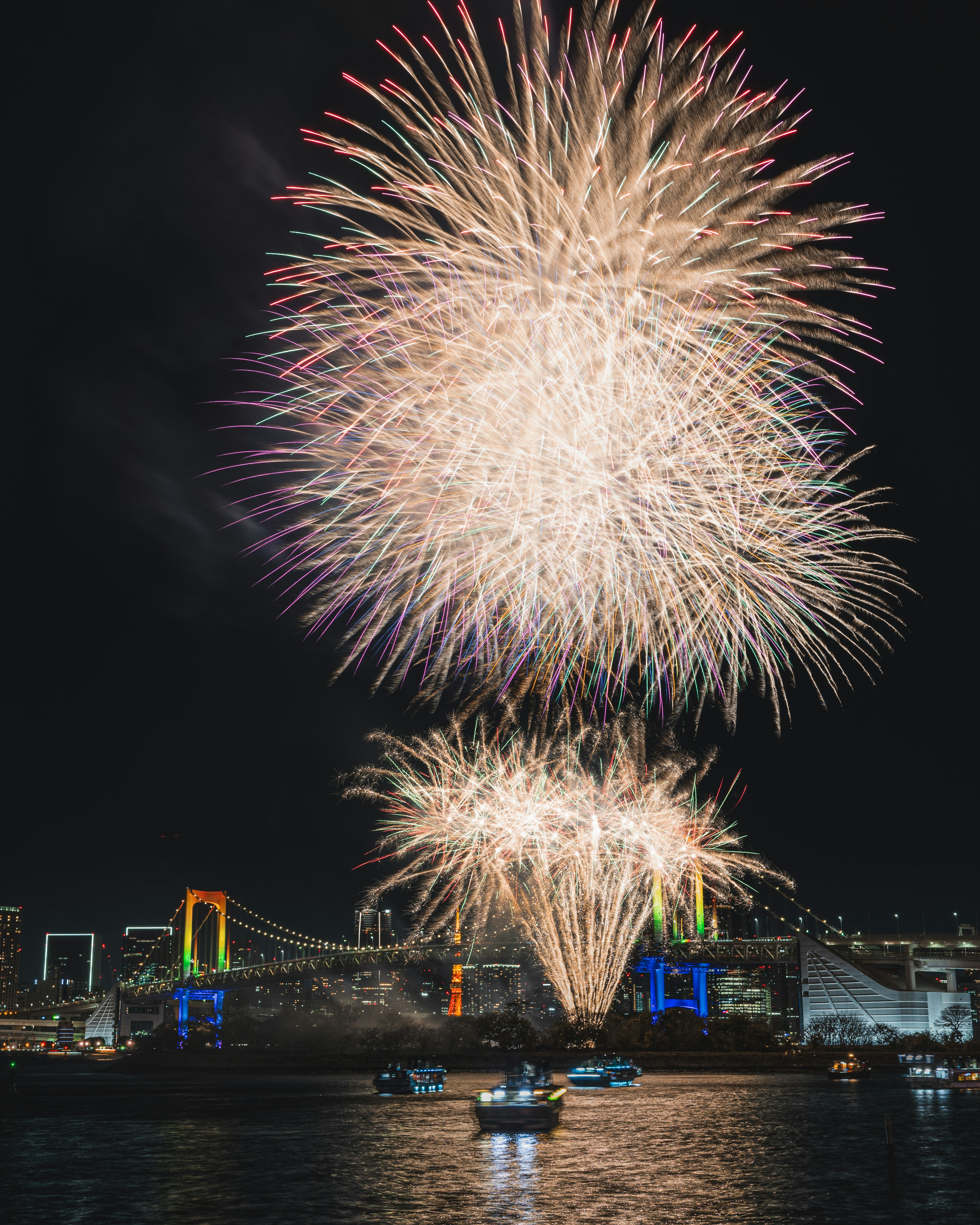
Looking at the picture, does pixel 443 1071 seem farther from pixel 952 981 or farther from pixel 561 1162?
pixel 952 981

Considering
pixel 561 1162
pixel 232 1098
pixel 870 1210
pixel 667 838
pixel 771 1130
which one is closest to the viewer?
pixel 870 1210

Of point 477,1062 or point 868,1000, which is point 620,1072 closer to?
point 477,1062

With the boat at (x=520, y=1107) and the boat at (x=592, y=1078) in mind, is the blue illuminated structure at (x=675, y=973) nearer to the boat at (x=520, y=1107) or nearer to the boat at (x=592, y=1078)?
the boat at (x=592, y=1078)

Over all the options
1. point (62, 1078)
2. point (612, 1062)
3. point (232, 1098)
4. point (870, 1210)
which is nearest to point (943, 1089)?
point (612, 1062)

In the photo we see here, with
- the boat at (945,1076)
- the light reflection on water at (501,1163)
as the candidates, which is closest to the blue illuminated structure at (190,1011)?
the light reflection on water at (501,1163)

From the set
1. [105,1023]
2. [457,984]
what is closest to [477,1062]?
[457,984]
